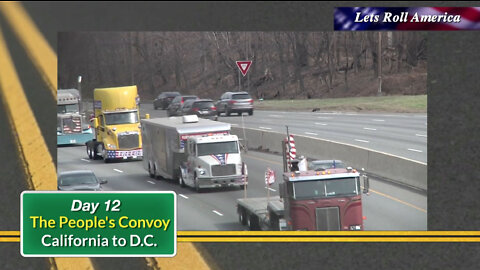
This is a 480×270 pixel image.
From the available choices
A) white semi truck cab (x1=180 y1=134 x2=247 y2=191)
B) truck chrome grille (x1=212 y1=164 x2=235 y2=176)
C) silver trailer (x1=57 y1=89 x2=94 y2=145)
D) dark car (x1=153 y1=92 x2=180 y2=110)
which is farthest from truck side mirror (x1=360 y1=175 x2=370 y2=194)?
silver trailer (x1=57 y1=89 x2=94 y2=145)

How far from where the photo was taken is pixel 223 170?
30688mm

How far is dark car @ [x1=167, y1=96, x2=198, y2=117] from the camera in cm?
3048

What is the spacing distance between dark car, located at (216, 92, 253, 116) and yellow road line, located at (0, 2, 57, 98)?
4.44 m

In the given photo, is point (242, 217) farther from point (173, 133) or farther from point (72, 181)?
point (72, 181)

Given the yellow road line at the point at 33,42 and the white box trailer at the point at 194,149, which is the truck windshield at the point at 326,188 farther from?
the yellow road line at the point at 33,42

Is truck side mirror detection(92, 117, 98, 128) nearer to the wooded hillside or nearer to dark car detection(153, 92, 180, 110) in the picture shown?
the wooded hillside

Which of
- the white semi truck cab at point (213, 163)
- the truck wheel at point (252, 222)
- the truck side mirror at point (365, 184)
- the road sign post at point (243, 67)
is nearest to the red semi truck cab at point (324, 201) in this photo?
the truck side mirror at point (365, 184)

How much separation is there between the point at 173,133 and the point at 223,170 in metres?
1.77

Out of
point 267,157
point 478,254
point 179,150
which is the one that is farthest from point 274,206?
point 478,254

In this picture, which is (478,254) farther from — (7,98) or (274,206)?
(7,98)

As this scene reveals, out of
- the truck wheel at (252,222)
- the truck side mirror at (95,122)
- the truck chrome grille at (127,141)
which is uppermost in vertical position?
the truck side mirror at (95,122)

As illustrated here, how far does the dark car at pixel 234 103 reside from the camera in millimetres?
30547

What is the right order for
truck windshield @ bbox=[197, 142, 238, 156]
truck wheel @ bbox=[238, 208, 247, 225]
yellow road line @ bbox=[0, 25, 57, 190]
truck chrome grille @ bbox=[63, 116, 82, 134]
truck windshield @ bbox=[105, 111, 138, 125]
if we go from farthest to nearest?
truck windshield @ bbox=[105, 111, 138, 125] → truck windshield @ bbox=[197, 142, 238, 156] → truck chrome grille @ bbox=[63, 116, 82, 134] → truck wheel @ bbox=[238, 208, 247, 225] → yellow road line @ bbox=[0, 25, 57, 190]

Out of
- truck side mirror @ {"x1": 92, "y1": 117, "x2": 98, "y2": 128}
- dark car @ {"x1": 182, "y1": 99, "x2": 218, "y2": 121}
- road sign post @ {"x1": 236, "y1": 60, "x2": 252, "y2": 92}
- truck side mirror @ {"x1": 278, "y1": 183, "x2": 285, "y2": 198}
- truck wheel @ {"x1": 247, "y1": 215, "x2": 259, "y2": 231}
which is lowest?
truck wheel @ {"x1": 247, "y1": 215, "x2": 259, "y2": 231}
